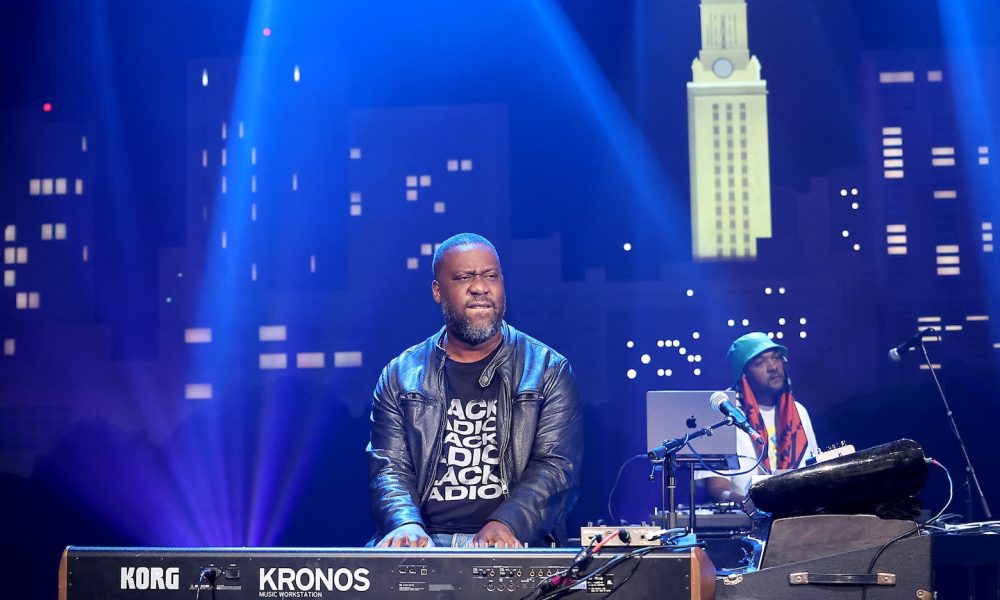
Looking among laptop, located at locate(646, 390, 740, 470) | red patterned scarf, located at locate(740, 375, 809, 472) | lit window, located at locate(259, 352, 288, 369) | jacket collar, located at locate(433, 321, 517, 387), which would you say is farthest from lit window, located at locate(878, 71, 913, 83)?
lit window, located at locate(259, 352, 288, 369)

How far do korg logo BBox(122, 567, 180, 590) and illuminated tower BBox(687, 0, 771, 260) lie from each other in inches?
192

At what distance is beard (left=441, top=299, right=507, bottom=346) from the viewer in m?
3.74

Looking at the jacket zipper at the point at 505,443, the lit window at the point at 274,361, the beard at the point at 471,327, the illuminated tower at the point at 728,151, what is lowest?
the jacket zipper at the point at 505,443

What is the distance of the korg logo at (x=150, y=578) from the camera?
2.58 m

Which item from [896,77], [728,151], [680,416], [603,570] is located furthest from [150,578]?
[896,77]

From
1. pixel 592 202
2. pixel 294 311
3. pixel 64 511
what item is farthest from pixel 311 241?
pixel 64 511

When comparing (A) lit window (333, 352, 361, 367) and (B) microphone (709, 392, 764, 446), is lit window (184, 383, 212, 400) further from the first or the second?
(B) microphone (709, 392, 764, 446)

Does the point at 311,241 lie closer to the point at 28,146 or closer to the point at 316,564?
the point at 28,146

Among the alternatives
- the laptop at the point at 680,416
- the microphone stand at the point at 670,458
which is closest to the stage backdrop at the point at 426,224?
the laptop at the point at 680,416

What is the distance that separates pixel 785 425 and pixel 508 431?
3245 mm

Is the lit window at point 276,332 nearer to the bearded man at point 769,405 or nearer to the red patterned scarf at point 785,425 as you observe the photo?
the bearded man at point 769,405

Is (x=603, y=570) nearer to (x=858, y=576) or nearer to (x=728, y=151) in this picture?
(x=858, y=576)

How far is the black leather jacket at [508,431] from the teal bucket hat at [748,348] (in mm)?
2915

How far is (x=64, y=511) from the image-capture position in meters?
7.09
